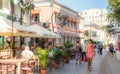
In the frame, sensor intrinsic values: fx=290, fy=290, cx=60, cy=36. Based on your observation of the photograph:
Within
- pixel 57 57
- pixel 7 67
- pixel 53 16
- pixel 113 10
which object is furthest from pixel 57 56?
pixel 53 16

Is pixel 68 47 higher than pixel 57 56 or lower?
higher

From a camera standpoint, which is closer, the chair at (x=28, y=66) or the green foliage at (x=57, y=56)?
the chair at (x=28, y=66)

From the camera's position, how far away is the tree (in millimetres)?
25464

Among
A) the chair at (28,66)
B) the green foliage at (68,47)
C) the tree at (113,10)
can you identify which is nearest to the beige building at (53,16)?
the tree at (113,10)

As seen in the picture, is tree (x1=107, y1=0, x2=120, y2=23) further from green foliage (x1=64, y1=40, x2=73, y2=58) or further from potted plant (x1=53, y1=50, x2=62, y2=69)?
potted plant (x1=53, y1=50, x2=62, y2=69)

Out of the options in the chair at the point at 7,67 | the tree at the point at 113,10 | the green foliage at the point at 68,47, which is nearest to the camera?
the chair at the point at 7,67

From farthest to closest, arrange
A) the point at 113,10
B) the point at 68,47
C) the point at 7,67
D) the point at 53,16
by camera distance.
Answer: the point at 53,16
the point at 113,10
the point at 68,47
the point at 7,67

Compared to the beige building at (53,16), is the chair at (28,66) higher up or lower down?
lower down

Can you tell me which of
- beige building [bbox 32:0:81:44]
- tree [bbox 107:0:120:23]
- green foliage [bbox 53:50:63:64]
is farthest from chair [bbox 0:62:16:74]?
beige building [bbox 32:0:81:44]

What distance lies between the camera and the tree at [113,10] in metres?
25.5

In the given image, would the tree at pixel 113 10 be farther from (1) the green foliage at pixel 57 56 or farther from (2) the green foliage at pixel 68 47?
(1) the green foliage at pixel 57 56

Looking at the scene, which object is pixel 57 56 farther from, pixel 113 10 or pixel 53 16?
pixel 53 16

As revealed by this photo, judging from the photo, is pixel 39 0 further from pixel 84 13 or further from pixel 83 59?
pixel 84 13

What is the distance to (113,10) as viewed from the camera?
27.2 m
